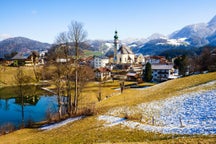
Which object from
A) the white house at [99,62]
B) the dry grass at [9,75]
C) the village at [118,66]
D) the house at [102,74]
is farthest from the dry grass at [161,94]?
the white house at [99,62]

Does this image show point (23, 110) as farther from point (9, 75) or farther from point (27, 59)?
point (27, 59)

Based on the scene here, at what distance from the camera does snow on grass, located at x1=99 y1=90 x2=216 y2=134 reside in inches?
664

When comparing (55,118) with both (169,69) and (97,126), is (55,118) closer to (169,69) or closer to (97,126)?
(97,126)

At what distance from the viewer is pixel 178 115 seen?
21.2m

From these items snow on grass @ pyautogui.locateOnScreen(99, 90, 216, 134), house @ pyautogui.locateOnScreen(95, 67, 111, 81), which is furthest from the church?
snow on grass @ pyautogui.locateOnScreen(99, 90, 216, 134)

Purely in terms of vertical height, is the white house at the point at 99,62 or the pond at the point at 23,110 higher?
the white house at the point at 99,62

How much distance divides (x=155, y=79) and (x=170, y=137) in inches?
3131

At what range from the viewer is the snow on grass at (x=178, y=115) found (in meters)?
16.9

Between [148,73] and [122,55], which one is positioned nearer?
[148,73]

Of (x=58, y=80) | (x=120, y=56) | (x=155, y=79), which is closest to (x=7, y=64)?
(x=120, y=56)

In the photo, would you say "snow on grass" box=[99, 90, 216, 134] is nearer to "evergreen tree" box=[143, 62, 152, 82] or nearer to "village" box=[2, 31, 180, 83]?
"village" box=[2, 31, 180, 83]

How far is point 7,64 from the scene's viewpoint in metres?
114

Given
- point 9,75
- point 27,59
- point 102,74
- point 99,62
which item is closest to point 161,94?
point 102,74

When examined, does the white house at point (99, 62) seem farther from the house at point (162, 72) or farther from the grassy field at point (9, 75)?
the house at point (162, 72)
